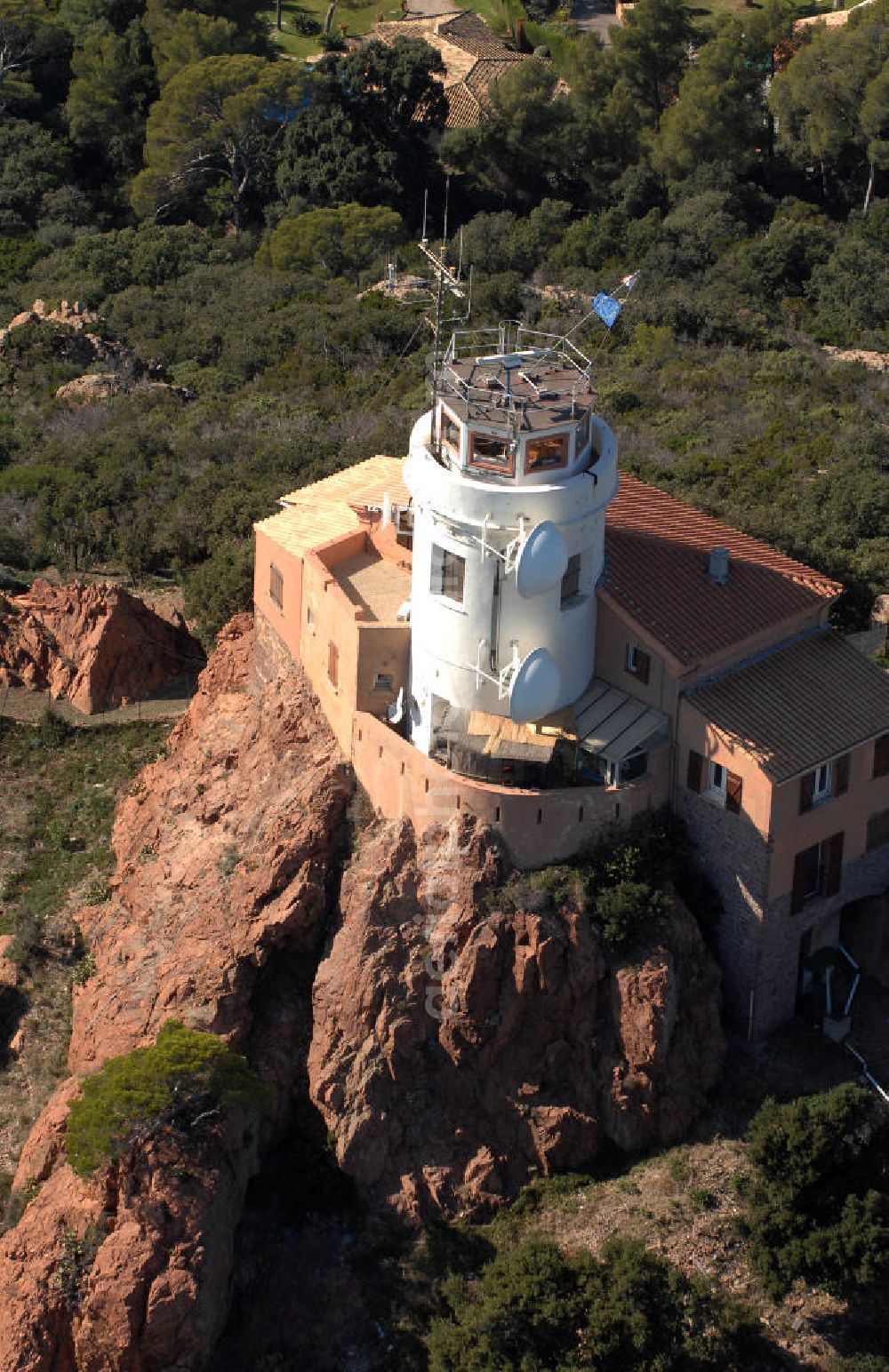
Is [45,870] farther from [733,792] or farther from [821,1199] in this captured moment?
[821,1199]

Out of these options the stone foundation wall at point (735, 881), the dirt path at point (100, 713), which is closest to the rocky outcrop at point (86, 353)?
the dirt path at point (100, 713)

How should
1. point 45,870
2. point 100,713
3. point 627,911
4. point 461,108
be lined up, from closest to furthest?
1. point 627,911
2. point 45,870
3. point 100,713
4. point 461,108

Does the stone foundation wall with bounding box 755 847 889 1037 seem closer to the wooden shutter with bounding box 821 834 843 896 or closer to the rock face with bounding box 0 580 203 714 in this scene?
the wooden shutter with bounding box 821 834 843 896

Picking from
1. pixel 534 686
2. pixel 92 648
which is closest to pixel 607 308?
pixel 534 686

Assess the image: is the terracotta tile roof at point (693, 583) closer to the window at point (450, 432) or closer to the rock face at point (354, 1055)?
the window at point (450, 432)

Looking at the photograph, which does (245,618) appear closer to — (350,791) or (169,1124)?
(350,791)

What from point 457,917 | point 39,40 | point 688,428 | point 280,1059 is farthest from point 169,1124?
point 39,40
